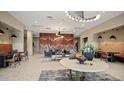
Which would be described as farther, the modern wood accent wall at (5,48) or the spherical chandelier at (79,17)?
the modern wood accent wall at (5,48)

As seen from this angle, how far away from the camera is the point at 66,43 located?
4227mm

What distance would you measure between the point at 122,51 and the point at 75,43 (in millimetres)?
2092

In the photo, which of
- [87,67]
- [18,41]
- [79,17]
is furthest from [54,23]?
[87,67]

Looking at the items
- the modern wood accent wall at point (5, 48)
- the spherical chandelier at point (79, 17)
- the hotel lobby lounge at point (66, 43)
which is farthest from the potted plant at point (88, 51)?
the modern wood accent wall at point (5, 48)

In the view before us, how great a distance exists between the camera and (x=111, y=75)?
4086 mm

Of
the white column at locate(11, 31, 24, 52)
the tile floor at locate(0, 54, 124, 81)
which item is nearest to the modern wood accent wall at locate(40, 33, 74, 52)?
the tile floor at locate(0, 54, 124, 81)

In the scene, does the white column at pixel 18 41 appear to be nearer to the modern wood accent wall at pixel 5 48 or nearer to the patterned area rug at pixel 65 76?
the modern wood accent wall at pixel 5 48

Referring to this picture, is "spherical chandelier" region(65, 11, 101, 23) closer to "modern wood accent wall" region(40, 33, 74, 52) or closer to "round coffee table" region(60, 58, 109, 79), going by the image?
"modern wood accent wall" region(40, 33, 74, 52)

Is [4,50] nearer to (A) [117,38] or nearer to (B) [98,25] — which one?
(B) [98,25]

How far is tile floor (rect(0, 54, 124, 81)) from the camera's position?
398 cm

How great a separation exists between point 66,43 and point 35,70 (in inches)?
64.8

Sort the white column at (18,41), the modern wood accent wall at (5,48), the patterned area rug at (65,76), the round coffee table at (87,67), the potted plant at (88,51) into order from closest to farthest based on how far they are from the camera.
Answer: the round coffee table at (87,67)
the potted plant at (88,51)
the patterned area rug at (65,76)
the white column at (18,41)
the modern wood accent wall at (5,48)

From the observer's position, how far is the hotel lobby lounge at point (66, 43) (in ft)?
12.5
